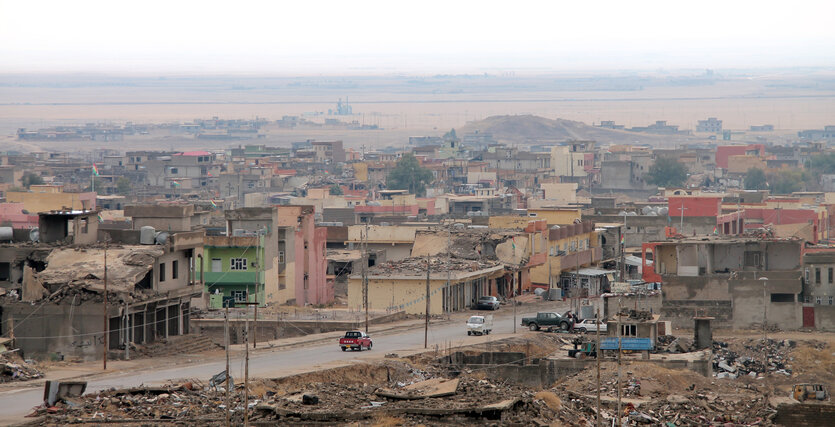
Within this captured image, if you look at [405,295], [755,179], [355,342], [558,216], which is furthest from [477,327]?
[755,179]

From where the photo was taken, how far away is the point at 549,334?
4369 centimetres

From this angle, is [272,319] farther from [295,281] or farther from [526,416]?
[526,416]

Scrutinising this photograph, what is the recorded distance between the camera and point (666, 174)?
140125 mm

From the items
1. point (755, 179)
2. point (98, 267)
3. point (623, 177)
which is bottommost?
point (755, 179)

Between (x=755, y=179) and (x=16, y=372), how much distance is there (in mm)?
115988

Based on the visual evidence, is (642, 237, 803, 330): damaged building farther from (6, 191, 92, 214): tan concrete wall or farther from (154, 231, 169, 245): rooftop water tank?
(6, 191, 92, 214): tan concrete wall

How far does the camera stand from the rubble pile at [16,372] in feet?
106

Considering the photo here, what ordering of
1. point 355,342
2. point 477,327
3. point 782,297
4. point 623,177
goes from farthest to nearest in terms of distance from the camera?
point 623,177
point 782,297
point 477,327
point 355,342

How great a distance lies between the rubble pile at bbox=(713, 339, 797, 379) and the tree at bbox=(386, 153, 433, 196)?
9518 centimetres

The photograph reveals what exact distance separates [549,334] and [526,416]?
1554 cm

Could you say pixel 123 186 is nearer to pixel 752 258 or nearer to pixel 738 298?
pixel 752 258

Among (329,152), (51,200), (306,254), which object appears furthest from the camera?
(329,152)

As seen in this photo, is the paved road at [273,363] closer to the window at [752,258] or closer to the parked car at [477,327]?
the parked car at [477,327]

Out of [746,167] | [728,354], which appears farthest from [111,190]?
[728,354]
